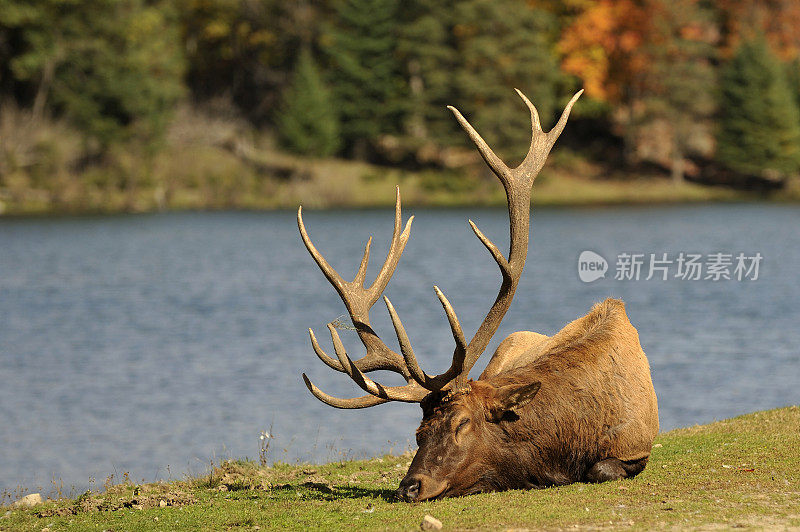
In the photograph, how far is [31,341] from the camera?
22641 millimetres

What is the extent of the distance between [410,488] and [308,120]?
5601 cm

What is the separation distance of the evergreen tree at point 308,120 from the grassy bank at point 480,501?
52.8 metres

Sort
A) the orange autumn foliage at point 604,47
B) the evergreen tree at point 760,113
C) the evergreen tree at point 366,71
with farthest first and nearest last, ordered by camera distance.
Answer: the orange autumn foliage at point 604,47 < the evergreen tree at point 366,71 < the evergreen tree at point 760,113

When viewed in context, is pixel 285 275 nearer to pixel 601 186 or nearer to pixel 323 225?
pixel 323 225

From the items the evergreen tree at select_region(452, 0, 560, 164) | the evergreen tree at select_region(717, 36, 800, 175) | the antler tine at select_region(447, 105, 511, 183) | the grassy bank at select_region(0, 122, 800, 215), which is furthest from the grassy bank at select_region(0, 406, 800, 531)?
the evergreen tree at select_region(717, 36, 800, 175)

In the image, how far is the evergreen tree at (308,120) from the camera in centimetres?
6234

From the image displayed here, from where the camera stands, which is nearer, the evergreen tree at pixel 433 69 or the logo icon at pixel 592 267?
the logo icon at pixel 592 267

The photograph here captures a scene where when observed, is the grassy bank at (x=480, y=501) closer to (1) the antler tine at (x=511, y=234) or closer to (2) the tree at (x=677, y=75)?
(1) the antler tine at (x=511, y=234)

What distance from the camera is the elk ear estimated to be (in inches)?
302

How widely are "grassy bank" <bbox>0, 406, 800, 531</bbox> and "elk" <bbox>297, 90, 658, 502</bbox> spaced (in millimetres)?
191

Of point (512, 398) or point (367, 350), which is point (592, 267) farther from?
point (512, 398)

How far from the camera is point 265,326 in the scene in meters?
24.4

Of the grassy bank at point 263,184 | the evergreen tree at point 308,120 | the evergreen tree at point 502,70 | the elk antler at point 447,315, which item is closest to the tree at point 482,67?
the evergreen tree at point 502,70

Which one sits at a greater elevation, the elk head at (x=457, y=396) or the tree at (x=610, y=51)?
the tree at (x=610, y=51)
